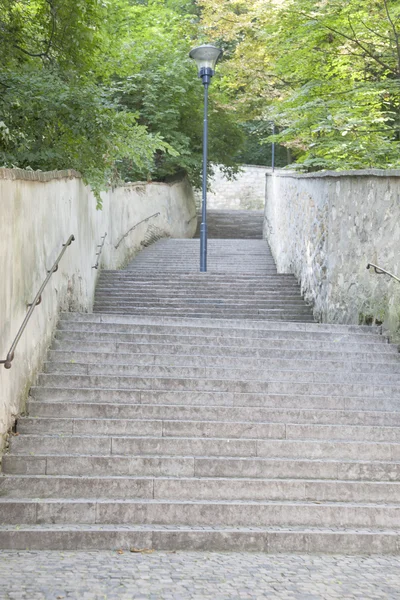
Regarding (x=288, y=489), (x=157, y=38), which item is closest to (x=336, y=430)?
(x=288, y=489)

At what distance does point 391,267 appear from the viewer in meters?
10.2

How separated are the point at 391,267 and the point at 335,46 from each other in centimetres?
584

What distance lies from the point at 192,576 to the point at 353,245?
6.50 meters

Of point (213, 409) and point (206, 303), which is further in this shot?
point (206, 303)

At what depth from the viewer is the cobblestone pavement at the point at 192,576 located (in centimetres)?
475

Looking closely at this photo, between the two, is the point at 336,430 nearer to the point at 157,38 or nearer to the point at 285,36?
the point at 285,36

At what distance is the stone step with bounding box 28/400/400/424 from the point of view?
725 centimetres

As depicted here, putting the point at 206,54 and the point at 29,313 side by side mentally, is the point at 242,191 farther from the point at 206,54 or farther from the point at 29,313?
the point at 29,313

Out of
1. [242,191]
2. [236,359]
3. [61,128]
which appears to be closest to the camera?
[236,359]

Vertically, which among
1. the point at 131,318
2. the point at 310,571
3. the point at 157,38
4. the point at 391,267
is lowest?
the point at 310,571

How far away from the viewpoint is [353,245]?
1078 cm

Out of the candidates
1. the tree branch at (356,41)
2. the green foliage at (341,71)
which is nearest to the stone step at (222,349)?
the green foliage at (341,71)

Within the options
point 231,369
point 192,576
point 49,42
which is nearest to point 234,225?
point 49,42

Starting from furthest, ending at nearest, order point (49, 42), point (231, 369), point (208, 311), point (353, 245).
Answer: point (208, 311), point (353, 245), point (49, 42), point (231, 369)
